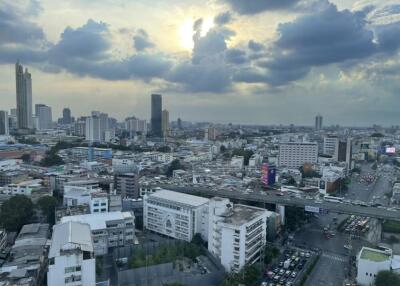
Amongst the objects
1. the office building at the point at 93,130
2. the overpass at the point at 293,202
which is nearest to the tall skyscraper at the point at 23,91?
the office building at the point at 93,130

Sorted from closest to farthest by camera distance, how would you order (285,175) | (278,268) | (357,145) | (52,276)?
1. (52,276)
2. (278,268)
3. (285,175)
4. (357,145)

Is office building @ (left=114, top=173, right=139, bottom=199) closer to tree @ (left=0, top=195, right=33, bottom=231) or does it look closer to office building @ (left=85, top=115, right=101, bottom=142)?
tree @ (left=0, top=195, right=33, bottom=231)

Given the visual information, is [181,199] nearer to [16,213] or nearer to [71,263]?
[71,263]

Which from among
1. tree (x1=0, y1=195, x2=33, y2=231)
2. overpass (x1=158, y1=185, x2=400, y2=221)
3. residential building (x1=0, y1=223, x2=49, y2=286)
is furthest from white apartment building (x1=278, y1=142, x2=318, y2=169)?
residential building (x1=0, y1=223, x2=49, y2=286)

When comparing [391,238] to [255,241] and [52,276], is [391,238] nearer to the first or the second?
[255,241]

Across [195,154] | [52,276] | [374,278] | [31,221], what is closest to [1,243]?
[31,221]

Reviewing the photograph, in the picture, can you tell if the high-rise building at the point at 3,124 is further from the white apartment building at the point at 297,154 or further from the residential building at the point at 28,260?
the residential building at the point at 28,260
